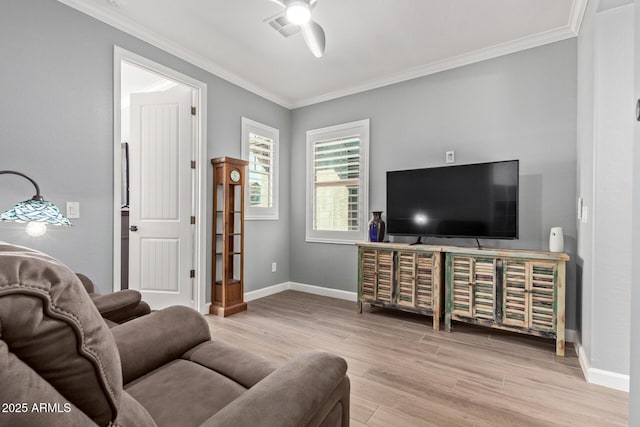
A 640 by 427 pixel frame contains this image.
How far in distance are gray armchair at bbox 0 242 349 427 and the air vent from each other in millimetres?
2200

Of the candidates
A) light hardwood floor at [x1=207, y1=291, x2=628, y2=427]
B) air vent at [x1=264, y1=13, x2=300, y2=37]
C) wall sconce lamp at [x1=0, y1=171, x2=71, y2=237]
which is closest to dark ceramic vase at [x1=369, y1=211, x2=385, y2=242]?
light hardwood floor at [x1=207, y1=291, x2=628, y2=427]

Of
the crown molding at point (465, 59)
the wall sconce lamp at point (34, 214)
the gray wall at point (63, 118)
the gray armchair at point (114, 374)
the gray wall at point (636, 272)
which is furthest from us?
the crown molding at point (465, 59)

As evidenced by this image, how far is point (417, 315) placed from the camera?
338cm

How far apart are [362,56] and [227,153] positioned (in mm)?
1908

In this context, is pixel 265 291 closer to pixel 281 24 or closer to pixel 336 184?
pixel 336 184

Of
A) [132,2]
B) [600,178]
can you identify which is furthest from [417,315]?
[132,2]

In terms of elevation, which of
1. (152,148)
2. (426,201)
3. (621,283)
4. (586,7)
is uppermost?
(586,7)

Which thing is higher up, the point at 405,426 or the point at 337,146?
the point at 337,146

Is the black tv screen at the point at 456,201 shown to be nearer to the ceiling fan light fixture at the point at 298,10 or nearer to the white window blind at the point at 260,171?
the white window blind at the point at 260,171

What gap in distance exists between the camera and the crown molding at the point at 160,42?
2467 millimetres

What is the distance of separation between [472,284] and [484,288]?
0.10 metres

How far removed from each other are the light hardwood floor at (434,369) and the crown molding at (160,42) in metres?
2.81

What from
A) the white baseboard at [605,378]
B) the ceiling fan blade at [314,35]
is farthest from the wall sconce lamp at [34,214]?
the white baseboard at [605,378]

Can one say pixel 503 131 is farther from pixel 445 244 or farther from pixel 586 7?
pixel 445 244
